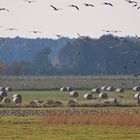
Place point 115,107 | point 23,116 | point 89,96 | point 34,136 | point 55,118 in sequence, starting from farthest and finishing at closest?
1. point 89,96
2. point 115,107
3. point 23,116
4. point 55,118
5. point 34,136

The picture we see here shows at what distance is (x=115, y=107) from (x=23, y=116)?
18925 millimetres

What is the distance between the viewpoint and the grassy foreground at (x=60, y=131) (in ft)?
160

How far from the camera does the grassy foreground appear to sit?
48.8 metres

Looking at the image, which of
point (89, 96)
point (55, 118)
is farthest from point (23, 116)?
point (89, 96)

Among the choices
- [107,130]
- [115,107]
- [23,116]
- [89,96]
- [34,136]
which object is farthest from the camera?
[89,96]

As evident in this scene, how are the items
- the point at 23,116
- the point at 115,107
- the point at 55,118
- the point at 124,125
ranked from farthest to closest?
the point at 115,107 → the point at 23,116 → the point at 55,118 → the point at 124,125

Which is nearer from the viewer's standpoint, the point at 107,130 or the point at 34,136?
the point at 34,136

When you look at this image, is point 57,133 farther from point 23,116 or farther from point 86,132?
point 23,116

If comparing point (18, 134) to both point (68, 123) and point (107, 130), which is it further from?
point (68, 123)

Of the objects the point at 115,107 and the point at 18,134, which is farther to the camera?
the point at 115,107

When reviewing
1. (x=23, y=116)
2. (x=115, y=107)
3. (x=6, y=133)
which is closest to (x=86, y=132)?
(x=6, y=133)

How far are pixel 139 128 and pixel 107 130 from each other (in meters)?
3.59

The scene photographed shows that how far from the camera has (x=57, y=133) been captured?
2050 inches

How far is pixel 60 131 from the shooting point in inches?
2121
